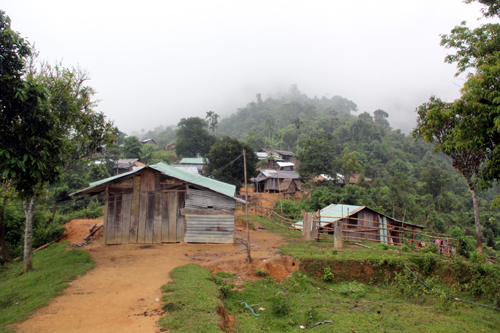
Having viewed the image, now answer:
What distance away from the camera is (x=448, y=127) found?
13.2 meters

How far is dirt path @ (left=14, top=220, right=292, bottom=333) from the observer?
677cm

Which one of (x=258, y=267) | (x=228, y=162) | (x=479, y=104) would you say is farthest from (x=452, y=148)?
(x=228, y=162)

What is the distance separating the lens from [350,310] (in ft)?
28.8

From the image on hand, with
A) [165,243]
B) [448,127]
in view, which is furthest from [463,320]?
[165,243]

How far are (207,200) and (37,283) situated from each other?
25.4 feet

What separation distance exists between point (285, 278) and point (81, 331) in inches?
286

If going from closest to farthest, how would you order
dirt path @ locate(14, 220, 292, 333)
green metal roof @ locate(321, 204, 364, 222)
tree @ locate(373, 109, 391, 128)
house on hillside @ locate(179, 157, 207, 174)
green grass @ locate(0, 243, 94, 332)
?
dirt path @ locate(14, 220, 292, 333) → green grass @ locate(0, 243, 94, 332) → green metal roof @ locate(321, 204, 364, 222) → house on hillside @ locate(179, 157, 207, 174) → tree @ locate(373, 109, 391, 128)

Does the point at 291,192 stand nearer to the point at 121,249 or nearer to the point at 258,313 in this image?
the point at 121,249

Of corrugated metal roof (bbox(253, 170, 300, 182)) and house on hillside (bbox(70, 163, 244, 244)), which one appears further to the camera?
corrugated metal roof (bbox(253, 170, 300, 182))

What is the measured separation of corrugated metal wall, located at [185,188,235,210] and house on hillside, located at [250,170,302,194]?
26.3 metres

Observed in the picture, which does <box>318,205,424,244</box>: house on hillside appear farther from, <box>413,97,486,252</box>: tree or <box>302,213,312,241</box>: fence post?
<box>413,97,486,252</box>: tree

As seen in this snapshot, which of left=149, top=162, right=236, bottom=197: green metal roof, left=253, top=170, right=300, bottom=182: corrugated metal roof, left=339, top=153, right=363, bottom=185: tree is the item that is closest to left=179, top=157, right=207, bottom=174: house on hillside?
left=253, top=170, right=300, bottom=182: corrugated metal roof

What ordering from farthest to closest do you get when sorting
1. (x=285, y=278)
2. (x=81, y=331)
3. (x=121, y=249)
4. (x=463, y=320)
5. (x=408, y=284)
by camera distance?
(x=121, y=249), (x=285, y=278), (x=408, y=284), (x=463, y=320), (x=81, y=331)

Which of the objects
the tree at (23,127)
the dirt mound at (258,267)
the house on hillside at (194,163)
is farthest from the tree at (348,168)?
the tree at (23,127)
